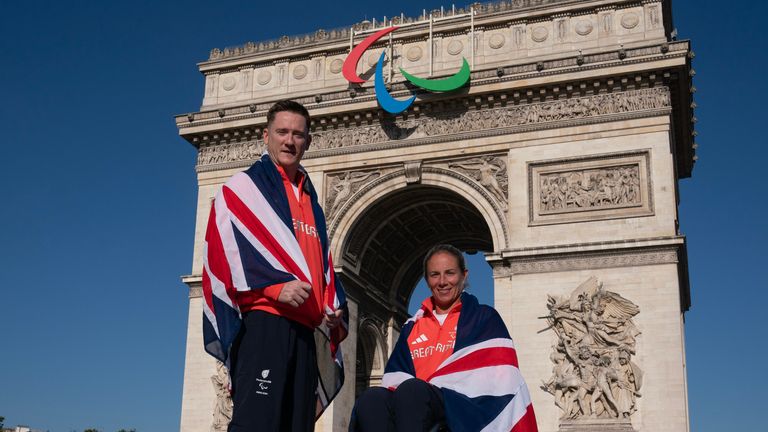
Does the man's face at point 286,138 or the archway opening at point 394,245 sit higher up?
the archway opening at point 394,245

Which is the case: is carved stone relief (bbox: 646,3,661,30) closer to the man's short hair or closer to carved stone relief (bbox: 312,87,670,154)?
carved stone relief (bbox: 312,87,670,154)

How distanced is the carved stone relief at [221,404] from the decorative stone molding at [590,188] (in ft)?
Result: 29.2

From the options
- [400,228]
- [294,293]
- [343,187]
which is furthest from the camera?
[400,228]

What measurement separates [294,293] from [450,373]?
110 centimetres

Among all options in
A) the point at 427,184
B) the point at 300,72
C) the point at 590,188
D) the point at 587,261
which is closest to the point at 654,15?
the point at 590,188

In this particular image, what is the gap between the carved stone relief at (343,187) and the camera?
2400 cm

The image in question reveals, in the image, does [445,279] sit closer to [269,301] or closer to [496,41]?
[269,301]

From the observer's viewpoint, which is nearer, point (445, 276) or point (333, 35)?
point (445, 276)

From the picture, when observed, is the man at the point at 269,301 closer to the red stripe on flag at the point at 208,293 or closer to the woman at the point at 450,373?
the red stripe on flag at the point at 208,293

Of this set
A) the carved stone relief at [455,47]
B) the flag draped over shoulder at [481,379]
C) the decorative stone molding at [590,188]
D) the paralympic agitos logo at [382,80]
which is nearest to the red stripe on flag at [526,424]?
the flag draped over shoulder at [481,379]

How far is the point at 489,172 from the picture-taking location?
22688mm

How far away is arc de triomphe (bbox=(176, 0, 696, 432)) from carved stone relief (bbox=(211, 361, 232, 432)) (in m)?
0.12

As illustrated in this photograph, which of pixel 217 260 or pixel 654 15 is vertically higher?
pixel 654 15

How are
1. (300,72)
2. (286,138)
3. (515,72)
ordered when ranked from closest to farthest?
1. (286,138)
2. (515,72)
3. (300,72)
